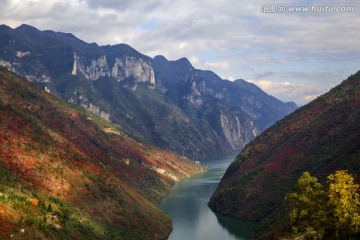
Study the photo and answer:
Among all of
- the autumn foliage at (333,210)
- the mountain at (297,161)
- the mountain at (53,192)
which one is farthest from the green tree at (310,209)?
the mountain at (297,161)

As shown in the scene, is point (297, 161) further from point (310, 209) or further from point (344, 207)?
point (344, 207)

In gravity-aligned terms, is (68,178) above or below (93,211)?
above

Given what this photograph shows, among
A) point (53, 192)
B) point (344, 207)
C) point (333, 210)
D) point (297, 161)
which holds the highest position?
point (344, 207)

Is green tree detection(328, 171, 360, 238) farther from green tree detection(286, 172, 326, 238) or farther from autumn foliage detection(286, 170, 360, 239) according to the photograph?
green tree detection(286, 172, 326, 238)

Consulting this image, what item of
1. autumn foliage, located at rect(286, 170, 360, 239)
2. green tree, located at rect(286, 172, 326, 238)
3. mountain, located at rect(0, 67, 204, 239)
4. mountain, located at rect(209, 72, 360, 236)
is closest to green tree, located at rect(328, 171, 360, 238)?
autumn foliage, located at rect(286, 170, 360, 239)

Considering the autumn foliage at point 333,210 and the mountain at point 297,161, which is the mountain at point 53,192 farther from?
the autumn foliage at point 333,210

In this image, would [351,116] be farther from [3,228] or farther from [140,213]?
[3,228]

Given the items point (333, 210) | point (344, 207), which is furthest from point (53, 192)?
point (344, 207)

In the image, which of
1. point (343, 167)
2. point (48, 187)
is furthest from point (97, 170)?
point (343, 167)
